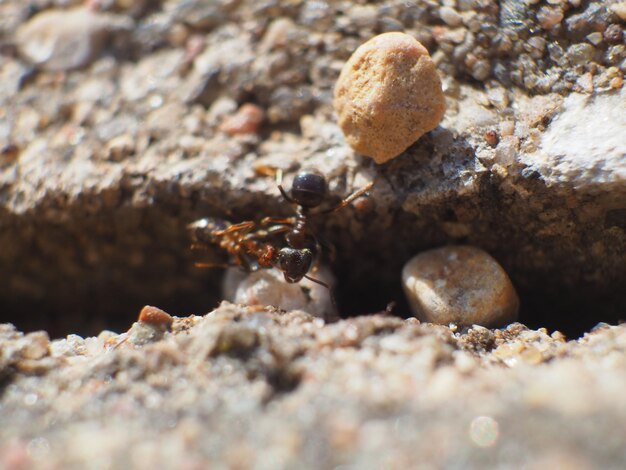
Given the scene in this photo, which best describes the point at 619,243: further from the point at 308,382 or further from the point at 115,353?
the point at 115,353

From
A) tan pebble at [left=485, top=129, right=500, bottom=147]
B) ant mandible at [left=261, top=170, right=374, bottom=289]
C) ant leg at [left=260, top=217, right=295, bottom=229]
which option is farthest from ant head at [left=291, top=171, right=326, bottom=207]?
tan pebble at [left=485, top=129, right=500, bottom=147]

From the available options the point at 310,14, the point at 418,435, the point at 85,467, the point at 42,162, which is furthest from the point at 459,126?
the point at 42,162

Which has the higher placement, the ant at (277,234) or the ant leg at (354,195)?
the ant leg at (354,195)

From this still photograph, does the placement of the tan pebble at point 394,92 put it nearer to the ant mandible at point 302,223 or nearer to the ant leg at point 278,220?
the ant mandible at point 302,223

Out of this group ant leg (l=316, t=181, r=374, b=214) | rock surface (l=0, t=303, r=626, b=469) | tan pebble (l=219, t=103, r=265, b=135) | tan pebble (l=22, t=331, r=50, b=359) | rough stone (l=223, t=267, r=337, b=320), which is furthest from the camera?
tan pebble (l=219, t=103, r=265, b=135)

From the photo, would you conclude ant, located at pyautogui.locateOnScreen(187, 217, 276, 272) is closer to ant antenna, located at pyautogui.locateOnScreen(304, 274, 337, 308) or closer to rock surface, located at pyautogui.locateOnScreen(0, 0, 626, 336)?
rock surface, located at pyautogui.locateOnScreen(0, 0, 626, 336)

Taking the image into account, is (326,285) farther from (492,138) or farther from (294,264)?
(492,138)

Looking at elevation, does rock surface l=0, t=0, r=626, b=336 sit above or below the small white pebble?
below

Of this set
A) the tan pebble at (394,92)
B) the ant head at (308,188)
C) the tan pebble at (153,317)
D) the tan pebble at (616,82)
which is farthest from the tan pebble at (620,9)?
the tan pebble at (153,317)
